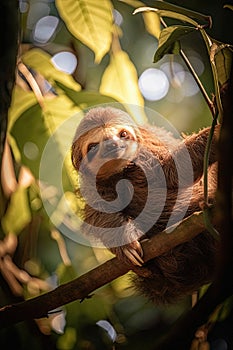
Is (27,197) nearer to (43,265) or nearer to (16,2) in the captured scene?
(43,265)

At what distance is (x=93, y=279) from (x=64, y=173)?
0.34 meters

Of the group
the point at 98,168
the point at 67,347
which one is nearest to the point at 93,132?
the point at 98,168

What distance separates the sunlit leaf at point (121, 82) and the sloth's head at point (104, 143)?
149 mm

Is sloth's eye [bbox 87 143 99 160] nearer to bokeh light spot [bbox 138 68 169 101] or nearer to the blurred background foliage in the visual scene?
the blurred background foliage

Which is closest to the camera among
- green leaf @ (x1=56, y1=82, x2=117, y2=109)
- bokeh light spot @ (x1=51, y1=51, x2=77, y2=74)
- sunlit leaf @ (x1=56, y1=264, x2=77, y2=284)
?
green leaf @ (x1=56, y1=82, x2=117, y2=109)

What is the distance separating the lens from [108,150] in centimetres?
76

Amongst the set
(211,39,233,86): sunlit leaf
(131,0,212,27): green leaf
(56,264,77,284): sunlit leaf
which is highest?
(131,0,212,27): green leaf

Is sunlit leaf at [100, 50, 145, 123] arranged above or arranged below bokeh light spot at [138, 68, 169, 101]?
above

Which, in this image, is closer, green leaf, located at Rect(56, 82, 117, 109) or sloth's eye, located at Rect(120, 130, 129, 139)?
sloth's eye, located at Rect(120, 130, 129, 139)

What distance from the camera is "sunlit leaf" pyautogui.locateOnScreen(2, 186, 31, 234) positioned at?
105 centimetres

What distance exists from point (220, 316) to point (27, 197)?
1.26 ft

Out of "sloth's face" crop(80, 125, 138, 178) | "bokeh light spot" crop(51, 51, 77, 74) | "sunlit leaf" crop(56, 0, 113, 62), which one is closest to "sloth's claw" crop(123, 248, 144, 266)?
"sloth's face" crop(80, 125, 138, 178)

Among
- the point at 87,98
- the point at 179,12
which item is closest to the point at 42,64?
the point at 87,98

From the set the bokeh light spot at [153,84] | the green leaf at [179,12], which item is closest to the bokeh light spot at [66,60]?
the bokeh light spot at [153,84]
